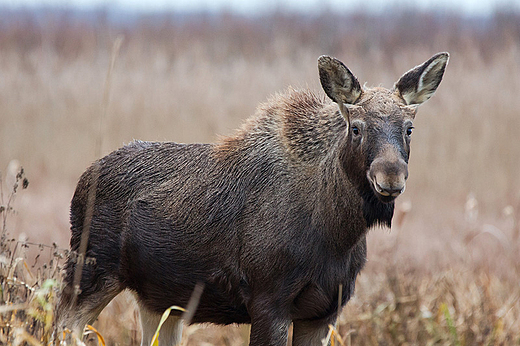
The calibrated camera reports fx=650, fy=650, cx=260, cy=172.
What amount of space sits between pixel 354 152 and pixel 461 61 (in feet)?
35.2

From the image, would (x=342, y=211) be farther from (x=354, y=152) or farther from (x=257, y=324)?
(x=257, y=324)

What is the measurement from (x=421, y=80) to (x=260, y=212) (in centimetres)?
121

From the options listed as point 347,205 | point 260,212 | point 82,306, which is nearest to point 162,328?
point 82,306

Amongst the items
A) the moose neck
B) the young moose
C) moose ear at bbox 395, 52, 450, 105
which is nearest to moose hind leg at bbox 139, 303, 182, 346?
the young moose

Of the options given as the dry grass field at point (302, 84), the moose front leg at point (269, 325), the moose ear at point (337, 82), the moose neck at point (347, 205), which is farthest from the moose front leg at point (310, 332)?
the dry grass field at point (302, 84)

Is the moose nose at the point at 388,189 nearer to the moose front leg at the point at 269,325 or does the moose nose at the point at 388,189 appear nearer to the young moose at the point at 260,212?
the young moose at the point at 260,212

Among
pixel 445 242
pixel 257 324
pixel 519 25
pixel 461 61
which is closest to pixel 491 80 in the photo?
pixel 461 61

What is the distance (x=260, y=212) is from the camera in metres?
3.74

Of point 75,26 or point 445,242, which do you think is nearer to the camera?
point 445,242

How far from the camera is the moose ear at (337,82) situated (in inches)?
143

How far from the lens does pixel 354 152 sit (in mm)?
3465

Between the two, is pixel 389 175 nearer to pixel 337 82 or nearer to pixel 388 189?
pixel 388 189

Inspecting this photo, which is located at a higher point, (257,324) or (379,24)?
(379,24)

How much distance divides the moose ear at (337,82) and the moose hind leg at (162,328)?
1.85 metres
